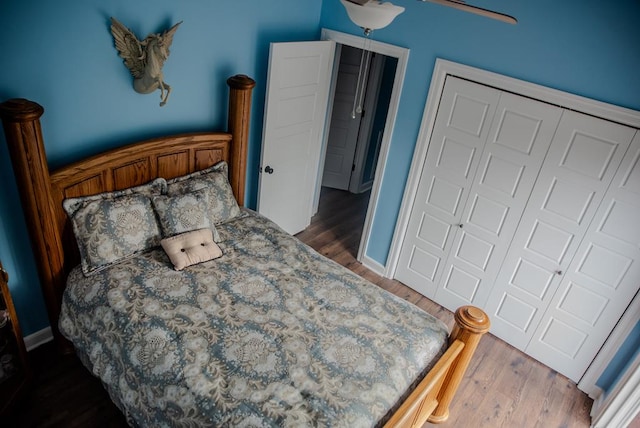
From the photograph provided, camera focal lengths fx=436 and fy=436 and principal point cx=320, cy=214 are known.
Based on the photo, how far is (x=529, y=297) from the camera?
10.6 feet

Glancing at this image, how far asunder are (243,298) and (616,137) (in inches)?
94.1

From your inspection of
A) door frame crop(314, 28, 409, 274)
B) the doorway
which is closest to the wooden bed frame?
door frame crop(314, 28, 409, 274)

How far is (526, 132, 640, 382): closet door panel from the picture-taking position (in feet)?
8.73

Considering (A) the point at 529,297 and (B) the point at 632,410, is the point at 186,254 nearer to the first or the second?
(A) the point at 529,297

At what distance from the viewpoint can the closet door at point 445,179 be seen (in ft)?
10.1

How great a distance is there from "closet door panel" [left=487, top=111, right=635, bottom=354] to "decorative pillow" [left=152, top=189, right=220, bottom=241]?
86.3 inches

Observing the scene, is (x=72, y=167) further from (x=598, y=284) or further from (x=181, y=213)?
(x=598, y=284)

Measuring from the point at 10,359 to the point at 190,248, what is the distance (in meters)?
1.09

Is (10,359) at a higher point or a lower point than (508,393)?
higher

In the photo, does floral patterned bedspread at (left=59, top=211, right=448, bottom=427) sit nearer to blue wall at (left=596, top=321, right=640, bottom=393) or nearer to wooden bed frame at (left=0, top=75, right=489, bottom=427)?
wooden bed frame at (left=0, top=75, right=489, bottom=427)

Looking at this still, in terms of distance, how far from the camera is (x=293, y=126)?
12.0 ft

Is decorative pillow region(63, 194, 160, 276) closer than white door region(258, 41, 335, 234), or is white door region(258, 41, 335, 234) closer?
decorative pillow region(63, 194, 160, 276)

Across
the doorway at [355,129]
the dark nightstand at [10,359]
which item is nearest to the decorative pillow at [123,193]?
the dark nightstand at [10,359]

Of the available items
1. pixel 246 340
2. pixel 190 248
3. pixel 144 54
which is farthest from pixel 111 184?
pixel 246 340
